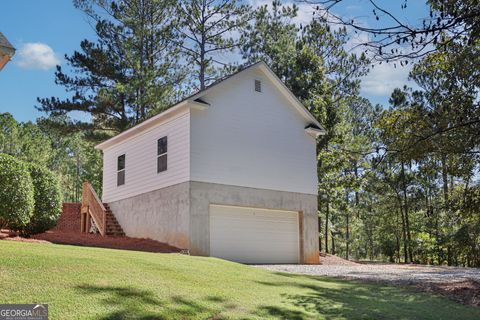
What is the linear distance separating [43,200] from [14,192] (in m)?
2.02

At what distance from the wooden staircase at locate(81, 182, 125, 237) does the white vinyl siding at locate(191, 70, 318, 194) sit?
5.94 m

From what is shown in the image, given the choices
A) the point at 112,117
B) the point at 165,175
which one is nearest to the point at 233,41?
the point at 112,117

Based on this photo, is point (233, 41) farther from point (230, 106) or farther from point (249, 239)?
point (249, 239)

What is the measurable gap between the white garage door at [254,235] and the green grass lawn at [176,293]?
20.6 feet

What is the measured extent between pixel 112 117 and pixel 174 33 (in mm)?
6593

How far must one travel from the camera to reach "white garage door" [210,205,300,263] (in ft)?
58.2

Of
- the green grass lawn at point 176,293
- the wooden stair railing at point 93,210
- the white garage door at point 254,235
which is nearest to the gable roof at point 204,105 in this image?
the wooden stair railing at point 93,210

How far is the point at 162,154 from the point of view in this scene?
1858 centimetres

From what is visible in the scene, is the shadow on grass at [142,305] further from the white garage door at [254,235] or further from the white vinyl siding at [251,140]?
the white garage door at [254,235]

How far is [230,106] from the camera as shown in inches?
727

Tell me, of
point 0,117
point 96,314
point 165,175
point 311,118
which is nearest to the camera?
point 96,314

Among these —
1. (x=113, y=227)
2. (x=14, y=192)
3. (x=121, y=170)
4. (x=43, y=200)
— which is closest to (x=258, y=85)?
(x=121, y=170)

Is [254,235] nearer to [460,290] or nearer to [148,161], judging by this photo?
[148,161]

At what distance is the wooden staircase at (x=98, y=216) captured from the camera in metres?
20.8
